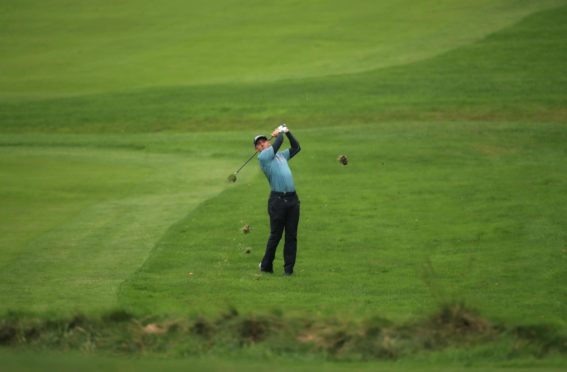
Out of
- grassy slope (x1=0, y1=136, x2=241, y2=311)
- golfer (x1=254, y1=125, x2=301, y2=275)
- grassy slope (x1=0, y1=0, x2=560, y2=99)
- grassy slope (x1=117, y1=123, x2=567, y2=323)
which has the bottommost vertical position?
grassy slope (x1=117, y1=123, x2=567, y2=323)

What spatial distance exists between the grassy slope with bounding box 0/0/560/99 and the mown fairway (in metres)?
0.18

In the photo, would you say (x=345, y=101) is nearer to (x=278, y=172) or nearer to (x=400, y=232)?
(x=400, y=232)

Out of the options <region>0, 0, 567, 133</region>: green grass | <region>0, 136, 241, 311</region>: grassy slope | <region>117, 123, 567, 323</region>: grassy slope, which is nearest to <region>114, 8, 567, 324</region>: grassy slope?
<region>117, 123, 567, 323</region>: grassy slope

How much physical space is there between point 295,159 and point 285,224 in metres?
14.1

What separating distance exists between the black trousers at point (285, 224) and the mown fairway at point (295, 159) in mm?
330

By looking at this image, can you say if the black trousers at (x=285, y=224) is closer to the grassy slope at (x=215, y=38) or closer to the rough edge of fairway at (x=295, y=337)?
the rough edge of fairway at (x=295, y=337)

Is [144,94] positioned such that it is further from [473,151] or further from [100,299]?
[100,299]

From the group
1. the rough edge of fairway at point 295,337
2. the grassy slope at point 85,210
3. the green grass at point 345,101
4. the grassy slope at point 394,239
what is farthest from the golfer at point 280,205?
the green grass at point 345,101

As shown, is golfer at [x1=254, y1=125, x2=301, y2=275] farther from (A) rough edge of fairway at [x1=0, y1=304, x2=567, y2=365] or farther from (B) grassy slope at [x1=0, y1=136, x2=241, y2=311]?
(A) rough edge of fairway at [x1=0, y1=304, x2=567, y2=365]

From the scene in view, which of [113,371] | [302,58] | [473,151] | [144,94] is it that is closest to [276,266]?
[113,371]

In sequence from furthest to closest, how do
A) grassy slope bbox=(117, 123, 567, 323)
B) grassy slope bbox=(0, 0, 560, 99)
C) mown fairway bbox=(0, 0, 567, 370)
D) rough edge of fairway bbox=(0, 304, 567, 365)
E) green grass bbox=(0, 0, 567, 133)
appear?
grassy slope bbox=(0, 0, 560, 99) → green grass bbox=(0, 0, 567, 133) → mown fairway bbox=(0, 0, 567, 370) → grassy slope bbox=(117, 123, 567, 323) → rough edge of fairway bbox=(0, 304, 567, 365)

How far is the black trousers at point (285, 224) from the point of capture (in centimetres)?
1830

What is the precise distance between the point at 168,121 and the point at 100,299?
26.5 m

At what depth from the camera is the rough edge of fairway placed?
1225cm
